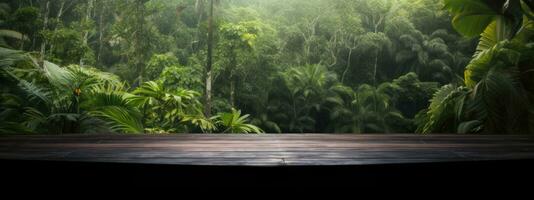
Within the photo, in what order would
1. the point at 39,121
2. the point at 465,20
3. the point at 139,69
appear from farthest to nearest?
the point at 139,69 < the point at 465,20 < the point at 39,121

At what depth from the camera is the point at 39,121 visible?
4.38 meters

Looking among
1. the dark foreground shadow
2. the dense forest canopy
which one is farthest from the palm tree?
the dark foreground shadow

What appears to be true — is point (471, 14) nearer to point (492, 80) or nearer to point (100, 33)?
point (492, 80)

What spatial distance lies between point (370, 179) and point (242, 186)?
0.23m

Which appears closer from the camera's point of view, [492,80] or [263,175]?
[263,175]

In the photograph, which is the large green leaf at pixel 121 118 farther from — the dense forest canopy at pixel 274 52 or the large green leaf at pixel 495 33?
the large green leaf at pixel 495 33

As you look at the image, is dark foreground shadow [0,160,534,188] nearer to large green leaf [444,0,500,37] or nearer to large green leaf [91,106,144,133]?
large green leaf [91,106,144,133]

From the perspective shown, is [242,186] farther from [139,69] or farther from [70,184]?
[139,69]

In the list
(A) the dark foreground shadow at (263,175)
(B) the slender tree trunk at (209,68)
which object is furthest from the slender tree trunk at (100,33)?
(A) the dark foreground shadow at (263,175)

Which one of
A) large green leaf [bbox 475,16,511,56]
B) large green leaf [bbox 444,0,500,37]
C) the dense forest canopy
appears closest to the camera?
large green leaf [bbox 444,0,500,37]

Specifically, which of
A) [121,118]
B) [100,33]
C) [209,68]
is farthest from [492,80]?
[100,33]

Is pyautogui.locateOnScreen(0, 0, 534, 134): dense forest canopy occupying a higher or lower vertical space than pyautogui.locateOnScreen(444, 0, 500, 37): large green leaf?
lower

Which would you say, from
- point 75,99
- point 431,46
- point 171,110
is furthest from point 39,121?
point 431,46

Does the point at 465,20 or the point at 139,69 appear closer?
the point at 465,20
